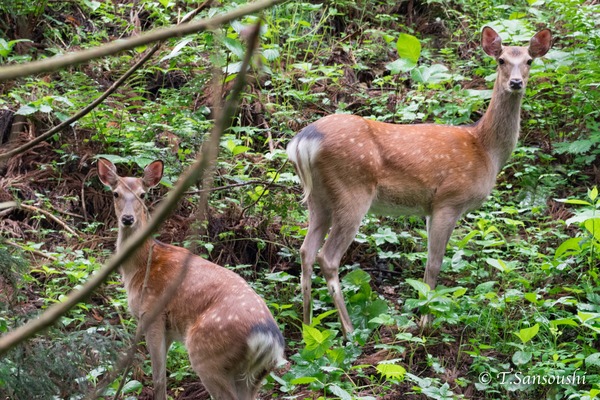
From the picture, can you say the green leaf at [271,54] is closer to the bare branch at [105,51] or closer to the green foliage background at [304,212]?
the green foliage background at [304,212]

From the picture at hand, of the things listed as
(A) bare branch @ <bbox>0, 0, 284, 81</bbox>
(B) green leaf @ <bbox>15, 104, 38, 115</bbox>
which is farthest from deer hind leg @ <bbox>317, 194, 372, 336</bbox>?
(A) bare branch @ <bbox>0, 0, 284, 81</bbox>

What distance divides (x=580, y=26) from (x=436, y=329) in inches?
144

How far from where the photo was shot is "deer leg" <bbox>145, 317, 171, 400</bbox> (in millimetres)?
5277

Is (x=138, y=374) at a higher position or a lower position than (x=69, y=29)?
lower

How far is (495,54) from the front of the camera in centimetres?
735

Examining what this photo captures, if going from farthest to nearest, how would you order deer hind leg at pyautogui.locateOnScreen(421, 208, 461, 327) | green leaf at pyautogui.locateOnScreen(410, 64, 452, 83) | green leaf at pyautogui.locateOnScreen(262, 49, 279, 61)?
green leaf at pyautogui.locateOnScreen(410, 64, 452, 83) < green leaf at pyautogui.locateOnScreen(262, 49, 279, 61) < deer hind leg at pyautogui.locateOnScreen(421, 208, 461, 327)

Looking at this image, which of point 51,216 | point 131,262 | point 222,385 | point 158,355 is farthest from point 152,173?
point 222,385

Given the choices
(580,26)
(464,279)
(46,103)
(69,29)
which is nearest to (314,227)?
(464,279)

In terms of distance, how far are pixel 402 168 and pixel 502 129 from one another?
1.05 m

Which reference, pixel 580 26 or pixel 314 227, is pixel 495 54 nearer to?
pixel 580 26

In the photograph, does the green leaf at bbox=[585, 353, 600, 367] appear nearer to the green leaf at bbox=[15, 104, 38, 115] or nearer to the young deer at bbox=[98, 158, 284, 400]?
the young deer at bbox=[98, 158, 284, 400]

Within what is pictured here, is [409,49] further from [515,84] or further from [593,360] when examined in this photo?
[593,360]

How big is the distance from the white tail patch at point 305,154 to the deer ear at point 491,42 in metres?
1.92

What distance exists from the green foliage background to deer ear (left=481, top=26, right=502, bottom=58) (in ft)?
1.66
